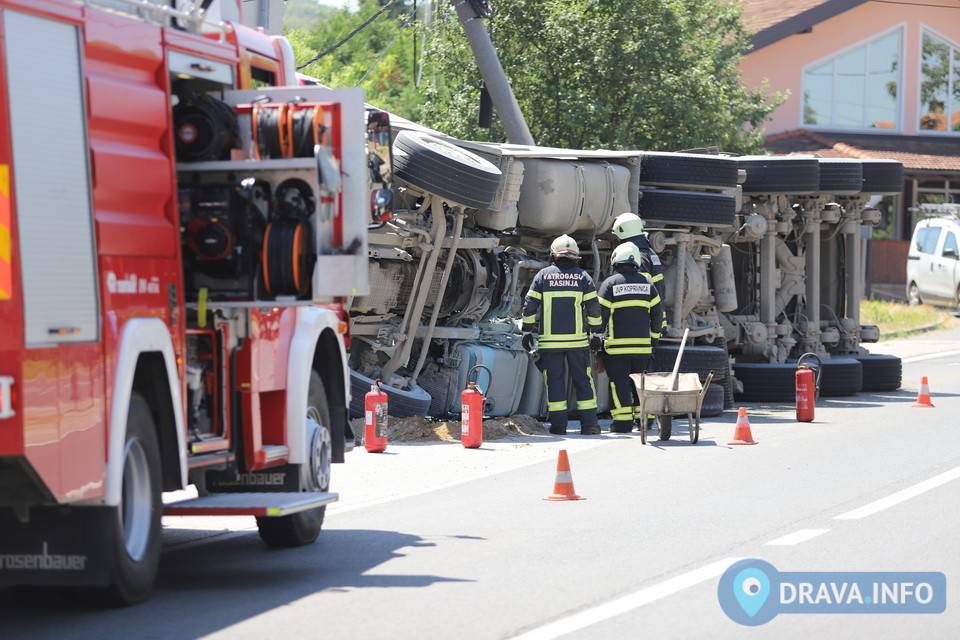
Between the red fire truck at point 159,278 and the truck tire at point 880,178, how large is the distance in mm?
12565

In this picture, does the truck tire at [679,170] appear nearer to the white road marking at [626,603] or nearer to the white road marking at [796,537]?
the white road marking at [796,537]

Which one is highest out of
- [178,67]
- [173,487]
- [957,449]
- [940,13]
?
[940,13]

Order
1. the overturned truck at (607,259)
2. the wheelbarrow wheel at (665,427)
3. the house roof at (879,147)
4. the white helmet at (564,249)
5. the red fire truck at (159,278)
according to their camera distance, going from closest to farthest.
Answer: the red fire truck at (159,278) < the wheelbarrow wheel at (665,427) < the white helmet at (564,249) < the overturned truck at (607,259) < the house roof at (879,147)

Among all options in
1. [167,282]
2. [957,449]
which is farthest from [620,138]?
[167,282]

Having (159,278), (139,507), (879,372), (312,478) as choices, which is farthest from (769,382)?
(139,507)

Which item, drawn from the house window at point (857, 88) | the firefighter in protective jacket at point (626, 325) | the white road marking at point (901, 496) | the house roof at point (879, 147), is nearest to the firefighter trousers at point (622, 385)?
the firefighter in protective jacket at point (626, 325)

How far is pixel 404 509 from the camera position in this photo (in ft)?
38.6

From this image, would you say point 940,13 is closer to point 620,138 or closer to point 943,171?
point 943,171

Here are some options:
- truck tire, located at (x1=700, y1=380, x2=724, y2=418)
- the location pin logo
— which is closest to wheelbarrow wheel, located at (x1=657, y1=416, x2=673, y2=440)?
truck tire, located at (x1=700, y1=380, x2=724, y2=418)

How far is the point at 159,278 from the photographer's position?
834 centimetres

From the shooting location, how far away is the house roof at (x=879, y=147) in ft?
149

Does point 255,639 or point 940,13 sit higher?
point 940,13

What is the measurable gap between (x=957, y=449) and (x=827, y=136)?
33.6m

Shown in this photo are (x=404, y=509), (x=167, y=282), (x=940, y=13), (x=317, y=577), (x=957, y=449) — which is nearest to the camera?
(x=167, y=282)
